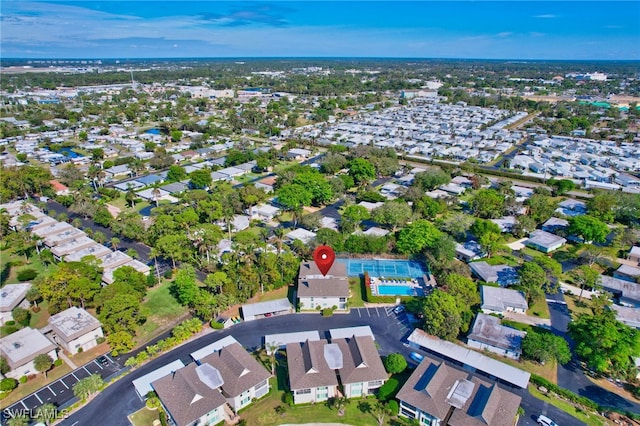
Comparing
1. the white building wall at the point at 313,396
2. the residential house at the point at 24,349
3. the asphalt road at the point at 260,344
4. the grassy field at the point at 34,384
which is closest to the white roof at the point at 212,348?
the asphalt road at the point at 260,344

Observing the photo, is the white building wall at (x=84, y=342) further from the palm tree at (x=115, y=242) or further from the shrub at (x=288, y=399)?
the shrub at (x=288, y=399)

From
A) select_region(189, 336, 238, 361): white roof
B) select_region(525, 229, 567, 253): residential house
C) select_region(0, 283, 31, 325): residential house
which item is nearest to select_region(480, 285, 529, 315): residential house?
select_region(525, 229, 567, 253): residential house

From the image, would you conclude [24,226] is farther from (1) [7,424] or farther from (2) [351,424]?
(2) [351,424]

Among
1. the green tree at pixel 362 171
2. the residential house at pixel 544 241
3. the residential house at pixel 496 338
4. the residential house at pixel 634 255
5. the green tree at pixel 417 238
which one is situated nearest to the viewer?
the residential house at pixel 496 338

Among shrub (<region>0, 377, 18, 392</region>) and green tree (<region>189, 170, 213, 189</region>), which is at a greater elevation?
green tree (<region>189, 170, 213, 189</region>)

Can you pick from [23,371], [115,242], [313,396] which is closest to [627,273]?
[313,396]

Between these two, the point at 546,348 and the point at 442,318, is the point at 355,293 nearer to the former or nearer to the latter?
the point at 442,318

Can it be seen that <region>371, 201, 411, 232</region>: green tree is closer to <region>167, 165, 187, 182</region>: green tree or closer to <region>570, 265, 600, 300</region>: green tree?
<region>570, 265, 600, 300</region>: green tree
